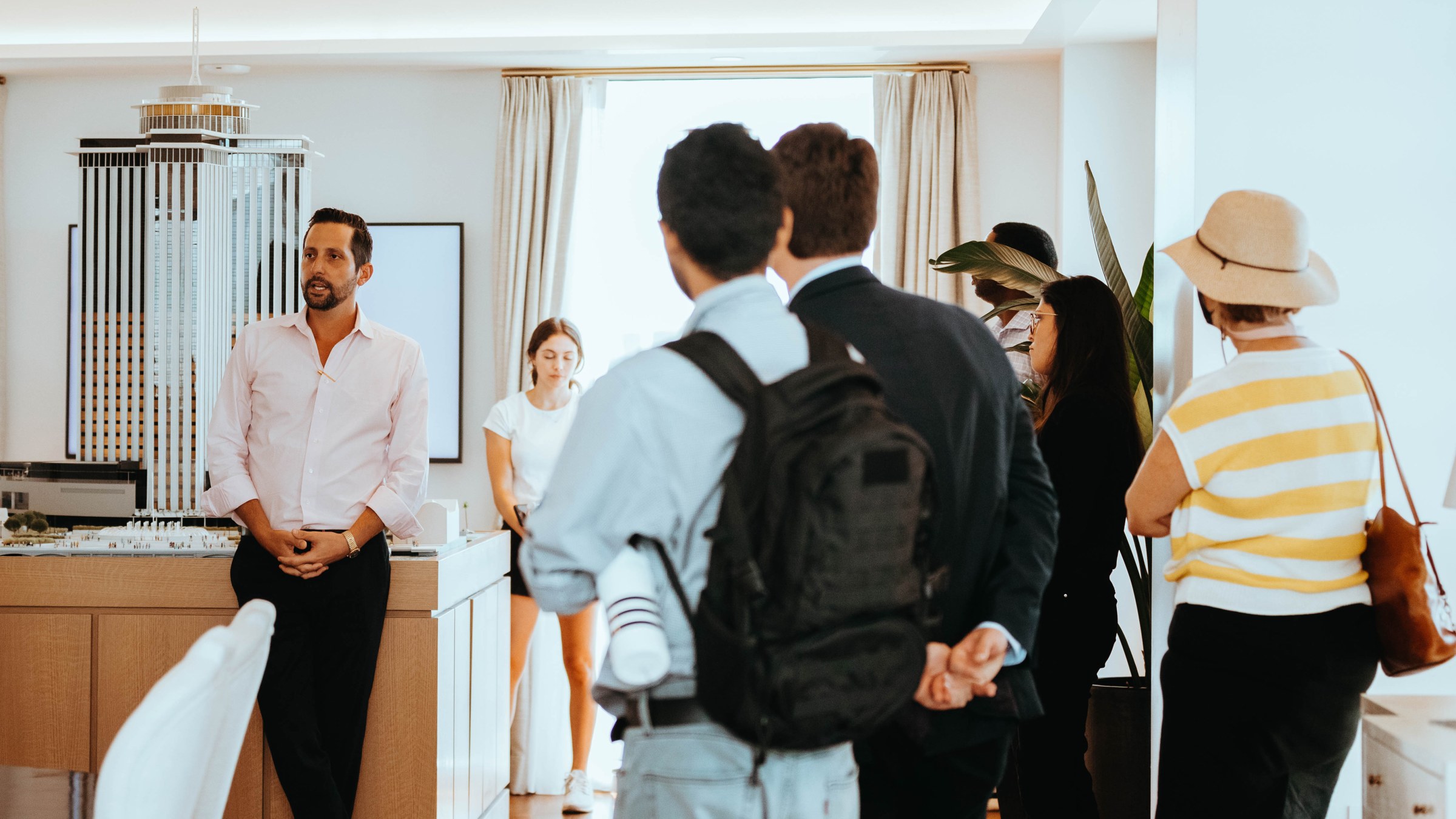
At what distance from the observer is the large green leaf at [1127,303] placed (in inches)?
110

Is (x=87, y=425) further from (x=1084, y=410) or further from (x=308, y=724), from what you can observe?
(x=1084, y=410)

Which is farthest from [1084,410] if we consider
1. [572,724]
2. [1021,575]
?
[572,724]

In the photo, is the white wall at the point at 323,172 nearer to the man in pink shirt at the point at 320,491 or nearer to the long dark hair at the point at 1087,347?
the man in pink shirt at the point at 320,491

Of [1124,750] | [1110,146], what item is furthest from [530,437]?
[1110,146]

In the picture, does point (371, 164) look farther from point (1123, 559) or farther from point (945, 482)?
point (945, 482)

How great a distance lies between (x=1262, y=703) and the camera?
69.1 inches

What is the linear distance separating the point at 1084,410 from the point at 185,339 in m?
2.58

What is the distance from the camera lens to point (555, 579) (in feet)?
3.81

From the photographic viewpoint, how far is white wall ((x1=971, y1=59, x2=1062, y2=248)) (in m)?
4.79

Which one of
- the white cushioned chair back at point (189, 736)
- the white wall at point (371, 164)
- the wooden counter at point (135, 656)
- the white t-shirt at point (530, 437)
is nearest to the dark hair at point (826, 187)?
the white cushioned chair back at point (189, 736)

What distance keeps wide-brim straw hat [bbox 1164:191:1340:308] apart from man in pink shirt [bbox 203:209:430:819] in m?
A: 1.81

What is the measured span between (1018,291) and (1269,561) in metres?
1.53

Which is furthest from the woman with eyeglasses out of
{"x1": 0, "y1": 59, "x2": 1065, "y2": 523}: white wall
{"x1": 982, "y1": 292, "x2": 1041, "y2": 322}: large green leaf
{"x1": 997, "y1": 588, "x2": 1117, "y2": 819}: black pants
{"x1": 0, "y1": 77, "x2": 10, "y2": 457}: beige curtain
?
{"x1": 0, "y1": 77, "x2": 10, "y2": 457}: beige curtain

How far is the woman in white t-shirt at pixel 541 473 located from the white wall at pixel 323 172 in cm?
78
